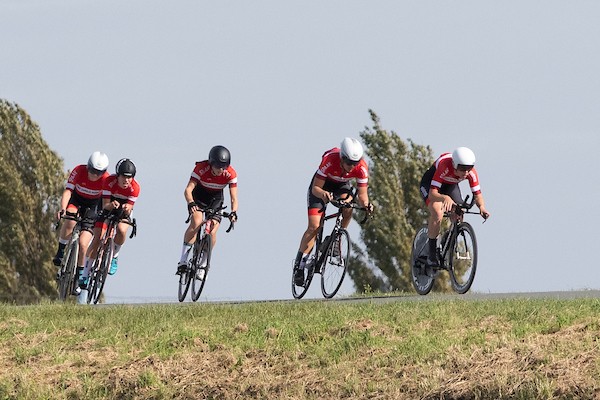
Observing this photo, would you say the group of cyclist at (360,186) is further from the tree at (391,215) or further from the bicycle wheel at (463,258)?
the tree at (391,215)

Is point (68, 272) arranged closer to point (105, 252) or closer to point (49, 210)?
point (105, 252)

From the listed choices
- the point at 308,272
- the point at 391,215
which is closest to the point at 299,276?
the point at 308,272

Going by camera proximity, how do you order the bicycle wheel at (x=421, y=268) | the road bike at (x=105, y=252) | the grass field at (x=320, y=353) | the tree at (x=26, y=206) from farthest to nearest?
the tree at (x=26, y=206), the road bike at (x=105, y=252), the bicycle wheel at (x=421, y=268), the grass field at (x=320, y=353)

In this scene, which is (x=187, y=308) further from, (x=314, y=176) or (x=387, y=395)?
(x=387, y=395)

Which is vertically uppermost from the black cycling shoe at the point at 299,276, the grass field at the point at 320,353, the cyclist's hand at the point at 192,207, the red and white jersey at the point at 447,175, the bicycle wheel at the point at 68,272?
the red and white jersey at the point at 447,175

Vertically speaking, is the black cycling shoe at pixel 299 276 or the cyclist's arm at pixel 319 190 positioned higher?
the cyclist's arm at pixel 319 190

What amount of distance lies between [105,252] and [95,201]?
3.97 feet

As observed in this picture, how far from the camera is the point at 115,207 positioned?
20.4 meters

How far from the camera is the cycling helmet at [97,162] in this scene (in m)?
20.8

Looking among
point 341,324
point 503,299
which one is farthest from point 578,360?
point 503,299

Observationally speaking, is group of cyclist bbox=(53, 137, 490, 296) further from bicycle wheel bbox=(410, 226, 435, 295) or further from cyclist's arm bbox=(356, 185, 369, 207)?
bicycle wheel bbox=(410, 226, 435, 295)

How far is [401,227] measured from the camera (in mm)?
43844

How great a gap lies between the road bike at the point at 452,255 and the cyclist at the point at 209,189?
3023mm

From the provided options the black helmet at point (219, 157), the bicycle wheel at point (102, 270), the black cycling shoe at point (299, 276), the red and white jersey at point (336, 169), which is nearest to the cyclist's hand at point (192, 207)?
the black helmet at point (219, 157)
